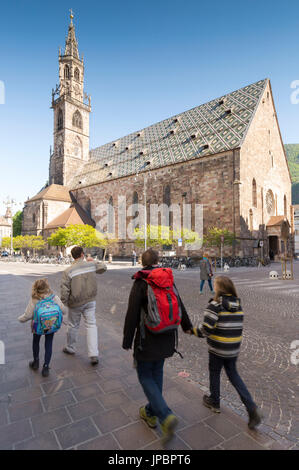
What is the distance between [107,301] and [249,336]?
465 cm

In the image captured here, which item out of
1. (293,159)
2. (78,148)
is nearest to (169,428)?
(78,148)

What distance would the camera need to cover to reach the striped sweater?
2312 millimetres

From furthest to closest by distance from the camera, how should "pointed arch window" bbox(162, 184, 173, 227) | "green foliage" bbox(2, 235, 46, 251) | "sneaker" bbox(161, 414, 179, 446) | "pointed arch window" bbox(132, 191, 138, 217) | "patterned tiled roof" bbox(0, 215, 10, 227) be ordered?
"patterned tiled roof" bbox(0, 215, 10, 227) → "green foliage" bbox(2, 235, 46, 251) → "pointed arch window" bbox(132, 191, 138, 217) → "pointed arch window" bbox(162, 184, 173, 227) → "sneaker" bbox(161, 414, 179, 446)

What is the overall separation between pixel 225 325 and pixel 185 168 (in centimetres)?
2868

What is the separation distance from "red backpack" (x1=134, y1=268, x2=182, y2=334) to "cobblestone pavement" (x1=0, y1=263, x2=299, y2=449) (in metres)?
1.01

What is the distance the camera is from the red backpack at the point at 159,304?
6.86ft

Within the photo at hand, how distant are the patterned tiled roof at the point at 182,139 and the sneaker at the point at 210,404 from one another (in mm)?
25967

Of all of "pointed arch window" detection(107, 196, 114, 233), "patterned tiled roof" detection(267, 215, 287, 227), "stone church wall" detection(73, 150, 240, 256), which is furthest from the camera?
"pointed arch window" detection(107, 196, 114, 233)

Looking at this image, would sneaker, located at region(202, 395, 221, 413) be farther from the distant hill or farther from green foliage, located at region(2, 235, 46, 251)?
the distant hill

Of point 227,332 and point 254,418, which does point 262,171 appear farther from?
point 254,418

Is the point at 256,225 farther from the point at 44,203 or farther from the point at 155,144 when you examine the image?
the point at 44,203

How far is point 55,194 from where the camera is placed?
4175 centimetres

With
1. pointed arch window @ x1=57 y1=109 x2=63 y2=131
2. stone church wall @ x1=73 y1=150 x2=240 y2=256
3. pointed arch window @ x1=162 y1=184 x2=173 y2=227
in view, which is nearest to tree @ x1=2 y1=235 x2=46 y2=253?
stone church wall @ x1=73 y1=150 x2=240 y2=256
